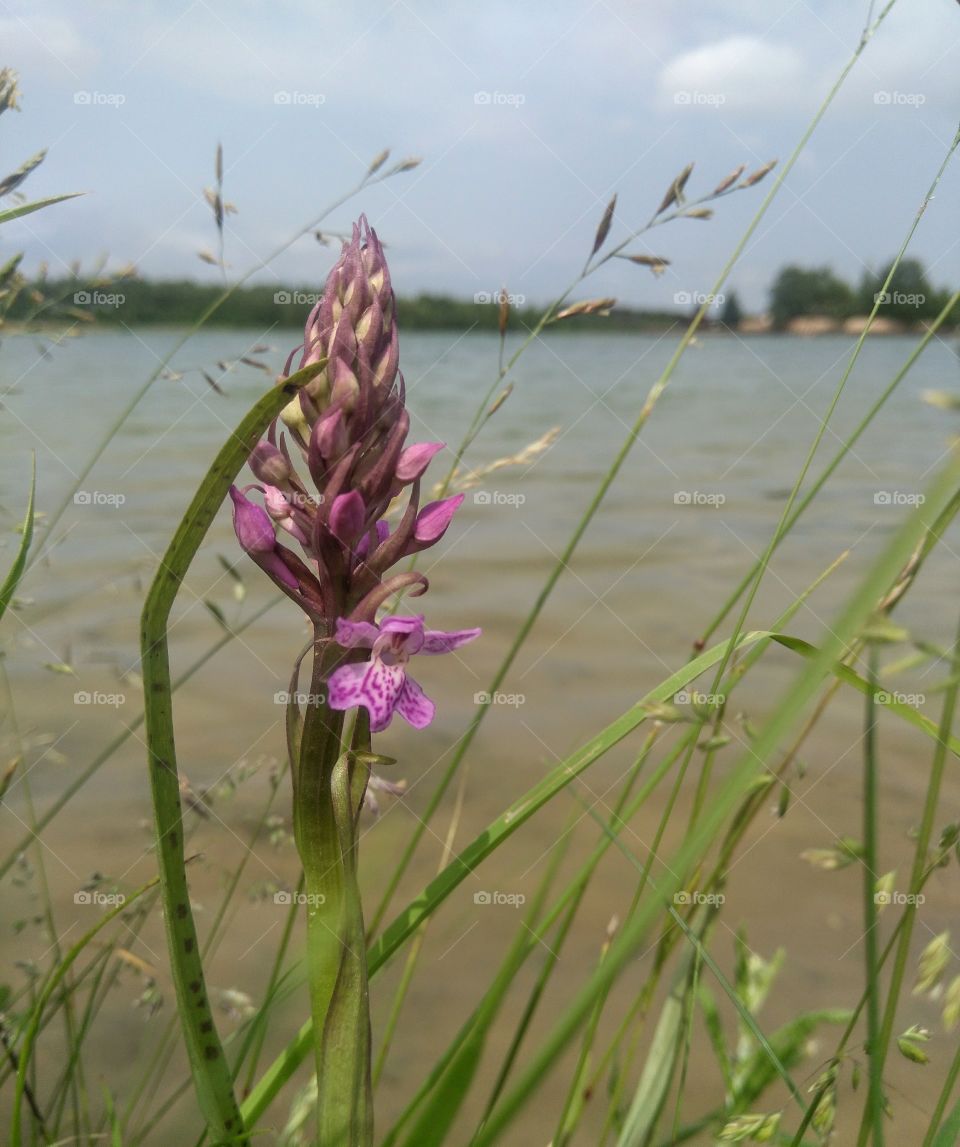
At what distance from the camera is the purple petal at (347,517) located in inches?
32.4

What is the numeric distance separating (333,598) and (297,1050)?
0.46 m

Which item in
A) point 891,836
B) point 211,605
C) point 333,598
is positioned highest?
point 333,598

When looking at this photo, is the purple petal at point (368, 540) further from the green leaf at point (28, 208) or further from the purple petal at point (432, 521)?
the green leaf at point (28, 208)

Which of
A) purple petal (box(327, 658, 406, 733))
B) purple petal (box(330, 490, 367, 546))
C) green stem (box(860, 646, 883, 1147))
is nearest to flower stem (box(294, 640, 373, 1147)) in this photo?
purple petal (box(327, 658, 406, 733))

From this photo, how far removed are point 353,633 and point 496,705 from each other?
8.59 feet

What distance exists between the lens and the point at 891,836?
8.58ft

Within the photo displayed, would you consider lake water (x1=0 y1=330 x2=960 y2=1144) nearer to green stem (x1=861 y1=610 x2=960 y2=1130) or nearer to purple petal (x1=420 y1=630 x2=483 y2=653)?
green stem (x1=861 y1=610 x2=960 y2=1130)

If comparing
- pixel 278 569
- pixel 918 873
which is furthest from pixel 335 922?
pixel 918 873

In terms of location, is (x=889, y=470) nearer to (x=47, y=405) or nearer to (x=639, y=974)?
(x=639, y=974)

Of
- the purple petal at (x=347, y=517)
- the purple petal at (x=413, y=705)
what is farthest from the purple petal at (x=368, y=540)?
the purple petal at (x=413, y=705)

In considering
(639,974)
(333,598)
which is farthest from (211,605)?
(639,974)

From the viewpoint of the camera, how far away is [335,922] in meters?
0.79

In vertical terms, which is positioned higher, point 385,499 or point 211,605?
point 385,499

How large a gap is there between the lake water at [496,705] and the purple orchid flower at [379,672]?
1.53ft
